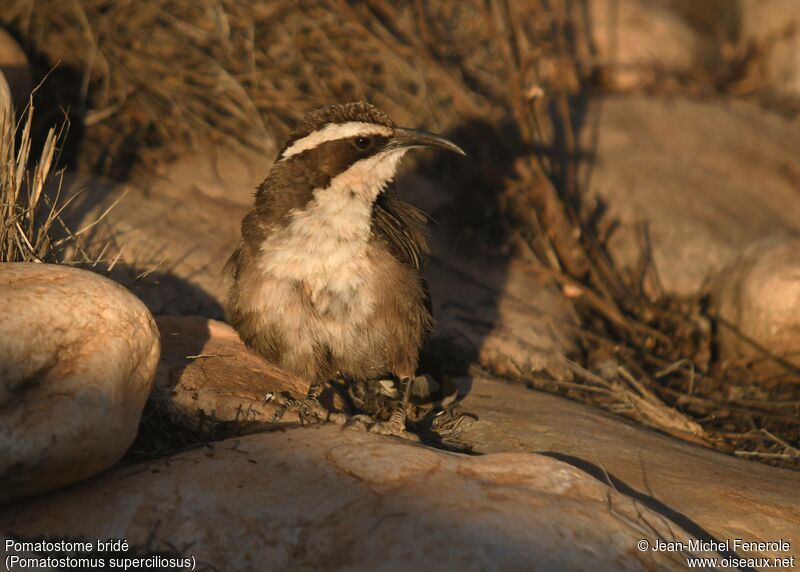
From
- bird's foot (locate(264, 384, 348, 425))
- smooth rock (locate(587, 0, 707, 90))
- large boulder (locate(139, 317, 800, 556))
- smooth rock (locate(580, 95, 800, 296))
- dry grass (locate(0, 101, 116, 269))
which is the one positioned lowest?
bird's foot (locate(264, 384, 348, 425))

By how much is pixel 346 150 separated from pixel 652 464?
2122mm

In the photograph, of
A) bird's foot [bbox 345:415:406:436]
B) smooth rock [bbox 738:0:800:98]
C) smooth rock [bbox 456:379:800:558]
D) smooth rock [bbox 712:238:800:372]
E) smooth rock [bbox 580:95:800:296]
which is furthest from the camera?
smooth rock [bbox 738:0:800:98]

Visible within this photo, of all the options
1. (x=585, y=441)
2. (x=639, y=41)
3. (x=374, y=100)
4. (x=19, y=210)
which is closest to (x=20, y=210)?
(x=19, y=210)

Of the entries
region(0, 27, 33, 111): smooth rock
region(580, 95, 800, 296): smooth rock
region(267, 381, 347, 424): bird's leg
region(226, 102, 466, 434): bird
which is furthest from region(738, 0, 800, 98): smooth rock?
region(0, 27, 33, 111): smooth rock

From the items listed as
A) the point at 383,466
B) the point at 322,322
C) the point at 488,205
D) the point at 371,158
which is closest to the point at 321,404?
the point at 322,322

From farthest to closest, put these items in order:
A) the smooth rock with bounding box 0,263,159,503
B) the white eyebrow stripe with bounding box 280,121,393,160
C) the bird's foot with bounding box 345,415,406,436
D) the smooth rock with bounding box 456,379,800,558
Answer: the white eyebrow stripe with bounding box 280,121,393,160
the bird's foot with bounding box 345,415,406,436
the smooth rock with bounding box 456,379,800,558
the smooth rock with bounding box 0,263,159,503

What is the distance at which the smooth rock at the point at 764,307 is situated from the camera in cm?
584

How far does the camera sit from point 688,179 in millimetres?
7707

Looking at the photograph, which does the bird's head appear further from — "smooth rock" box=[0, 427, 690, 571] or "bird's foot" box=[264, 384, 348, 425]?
"smooth rock" box=[0, 427, 690, 571]

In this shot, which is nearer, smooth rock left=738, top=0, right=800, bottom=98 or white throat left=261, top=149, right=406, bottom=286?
white throat left=261, top=149, right=406, bottom=286

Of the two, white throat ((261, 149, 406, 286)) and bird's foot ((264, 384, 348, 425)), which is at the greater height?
white throat ((261, 149, 406, 286))

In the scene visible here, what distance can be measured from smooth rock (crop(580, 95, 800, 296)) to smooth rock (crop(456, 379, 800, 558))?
2.46 metres

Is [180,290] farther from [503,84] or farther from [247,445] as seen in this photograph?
[503,84]

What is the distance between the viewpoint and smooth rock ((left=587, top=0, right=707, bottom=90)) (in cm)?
928
